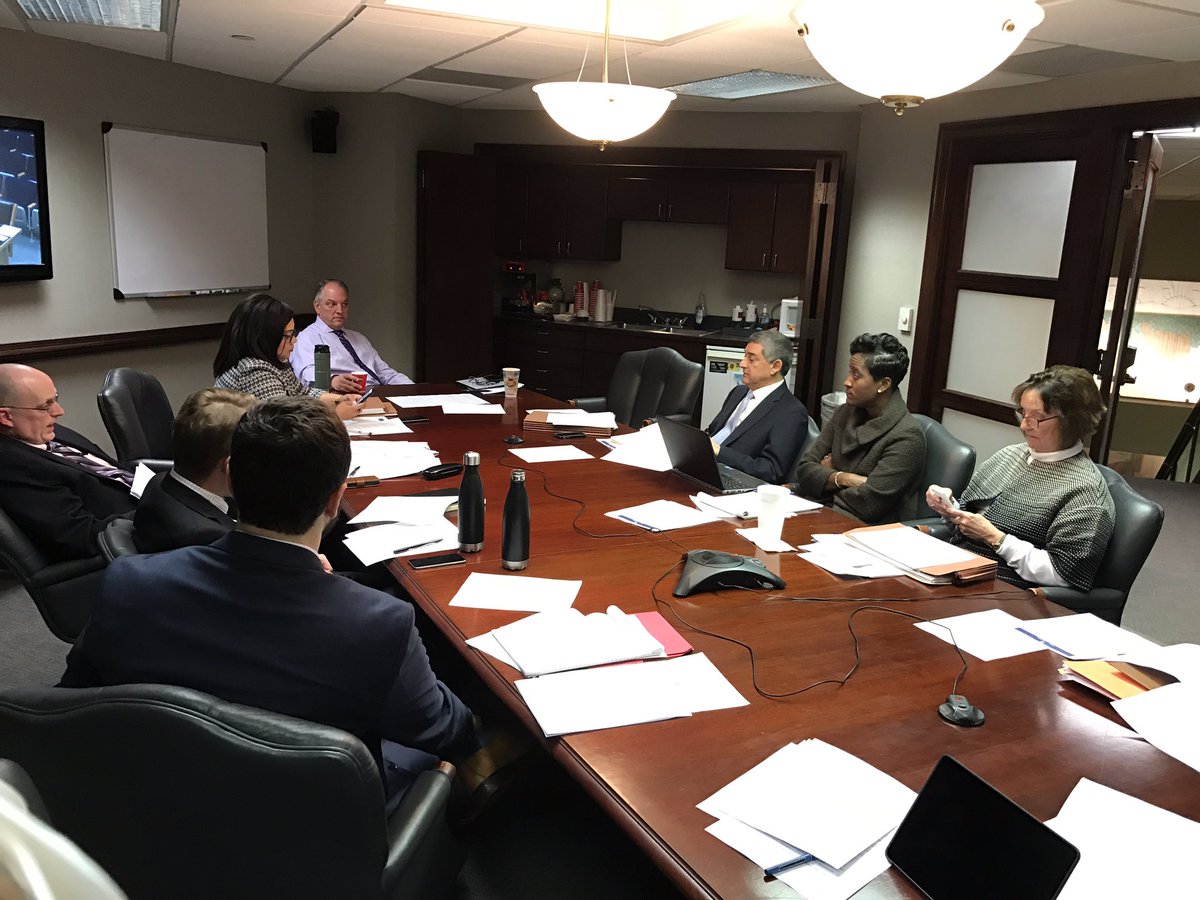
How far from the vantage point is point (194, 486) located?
6.89 ft

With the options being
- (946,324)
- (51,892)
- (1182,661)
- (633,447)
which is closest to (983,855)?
(1182,661)

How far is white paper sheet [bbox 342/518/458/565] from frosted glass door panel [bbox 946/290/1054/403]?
11.0ft

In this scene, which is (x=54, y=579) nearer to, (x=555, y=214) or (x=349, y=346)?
(x=349, y=346)

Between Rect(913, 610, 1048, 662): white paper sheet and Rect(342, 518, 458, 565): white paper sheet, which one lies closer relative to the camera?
Rect(913, 610, 1048, 662): white paper sheet

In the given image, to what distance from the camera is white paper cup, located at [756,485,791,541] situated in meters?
2.31

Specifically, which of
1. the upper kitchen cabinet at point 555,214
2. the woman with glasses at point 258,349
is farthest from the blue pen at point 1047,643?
the upper kitchen cabinet at point 555,214

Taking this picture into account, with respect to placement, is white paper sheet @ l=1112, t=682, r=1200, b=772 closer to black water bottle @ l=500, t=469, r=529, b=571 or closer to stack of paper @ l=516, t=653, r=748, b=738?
stack of paper @ l=516, t=653, r=748, b=738

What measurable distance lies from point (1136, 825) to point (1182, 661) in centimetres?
59

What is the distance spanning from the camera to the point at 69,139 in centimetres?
464

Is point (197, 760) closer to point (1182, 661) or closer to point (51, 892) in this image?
point (51, 892)

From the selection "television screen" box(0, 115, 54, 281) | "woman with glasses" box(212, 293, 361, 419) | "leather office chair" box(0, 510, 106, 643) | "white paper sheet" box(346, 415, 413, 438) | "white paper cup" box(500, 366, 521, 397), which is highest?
"television screen" box(0, 115, 54, 281)

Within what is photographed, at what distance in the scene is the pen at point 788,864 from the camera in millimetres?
1122

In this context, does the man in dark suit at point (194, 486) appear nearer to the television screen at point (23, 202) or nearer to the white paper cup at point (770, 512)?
the white paper cup at point (770, 512)

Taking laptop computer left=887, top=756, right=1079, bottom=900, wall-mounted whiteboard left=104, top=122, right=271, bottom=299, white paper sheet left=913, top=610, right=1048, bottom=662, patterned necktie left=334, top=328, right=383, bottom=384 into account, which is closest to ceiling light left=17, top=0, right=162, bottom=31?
wall-mounted whiteboard left=104, top=122, right=271, bottom=299
